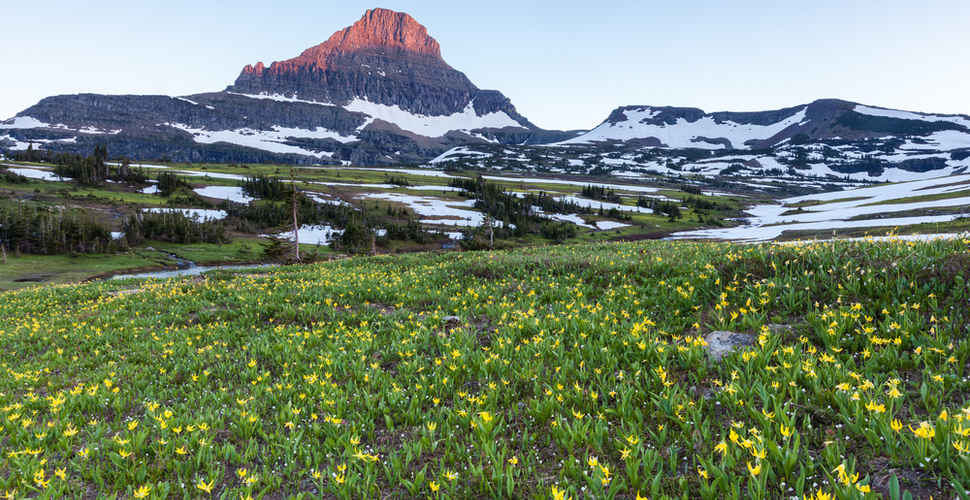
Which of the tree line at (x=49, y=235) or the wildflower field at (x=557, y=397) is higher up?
the wildflower field at (x=557, y=397)

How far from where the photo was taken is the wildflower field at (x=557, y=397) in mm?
3330

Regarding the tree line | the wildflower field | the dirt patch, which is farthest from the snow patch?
the wildflower field

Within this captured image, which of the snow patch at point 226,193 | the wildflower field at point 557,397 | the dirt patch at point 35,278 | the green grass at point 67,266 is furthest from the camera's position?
the snow patch at point 226,193

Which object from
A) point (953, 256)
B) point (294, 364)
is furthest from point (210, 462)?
point (953, 256)

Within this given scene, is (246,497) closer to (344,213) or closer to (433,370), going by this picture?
(433,370)

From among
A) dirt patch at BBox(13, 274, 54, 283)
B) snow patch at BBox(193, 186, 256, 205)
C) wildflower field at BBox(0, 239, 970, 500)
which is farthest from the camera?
snow patch at BBox(193, 186, 256, 205)

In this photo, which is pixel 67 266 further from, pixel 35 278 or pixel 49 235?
pixel 49 235

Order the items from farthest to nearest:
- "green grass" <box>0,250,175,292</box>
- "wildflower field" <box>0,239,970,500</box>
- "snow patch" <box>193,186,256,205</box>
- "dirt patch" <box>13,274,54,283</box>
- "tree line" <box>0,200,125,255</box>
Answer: "snow patch" <box>193,186,256,205</box> < "tree line" <box>0,200,125,255</box> < "green grass" <box>0,250,175,292</box> < "dirt patch" <box>13,274,54,283</box> < "wildflower field" <box>0,239,970,500</box>

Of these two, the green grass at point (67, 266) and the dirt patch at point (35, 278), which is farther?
the green grass at point (67, 266)

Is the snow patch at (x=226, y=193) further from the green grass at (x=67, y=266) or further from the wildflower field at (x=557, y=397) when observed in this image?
the wildflower field at (x=557, y=397)

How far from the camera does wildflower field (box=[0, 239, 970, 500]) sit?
10.9ft

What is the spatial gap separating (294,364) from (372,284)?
18.2 ft

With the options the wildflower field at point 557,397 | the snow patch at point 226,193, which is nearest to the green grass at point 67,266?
the wildflower field at point 557,397

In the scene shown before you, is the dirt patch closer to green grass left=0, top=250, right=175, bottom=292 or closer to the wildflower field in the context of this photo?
green grass left=0, top=250, right=175, bottom=292
